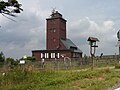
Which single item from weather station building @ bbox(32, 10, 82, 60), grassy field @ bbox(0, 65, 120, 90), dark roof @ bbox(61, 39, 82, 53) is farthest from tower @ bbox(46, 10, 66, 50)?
grassy field @ bbox(0, 65, 120, 90)

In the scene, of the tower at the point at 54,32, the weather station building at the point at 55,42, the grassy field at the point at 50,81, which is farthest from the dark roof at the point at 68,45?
the grassy field at the point at 50,81

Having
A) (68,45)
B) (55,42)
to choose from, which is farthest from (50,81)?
(68,45)

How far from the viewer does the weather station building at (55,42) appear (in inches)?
3216

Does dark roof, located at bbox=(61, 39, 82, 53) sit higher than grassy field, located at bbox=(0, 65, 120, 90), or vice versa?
dark roof, located at bbox=(61, 39, 82, 53)

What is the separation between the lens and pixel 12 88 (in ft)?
42.8

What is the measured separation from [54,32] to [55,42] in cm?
315

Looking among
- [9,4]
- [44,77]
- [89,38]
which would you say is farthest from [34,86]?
[89,38]

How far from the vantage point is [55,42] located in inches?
3260

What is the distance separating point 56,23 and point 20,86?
70994 mm

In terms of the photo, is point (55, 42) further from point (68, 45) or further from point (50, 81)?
point (50, 81)

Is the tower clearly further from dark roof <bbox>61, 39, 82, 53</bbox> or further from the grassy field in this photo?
the grassy field

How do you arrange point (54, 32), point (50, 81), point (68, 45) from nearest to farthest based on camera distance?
1. point (50, 81)
2. point (54, 32)
3. point (68, 45)

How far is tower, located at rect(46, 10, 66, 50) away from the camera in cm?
8300

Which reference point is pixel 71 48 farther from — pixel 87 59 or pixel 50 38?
pixel 87 59
